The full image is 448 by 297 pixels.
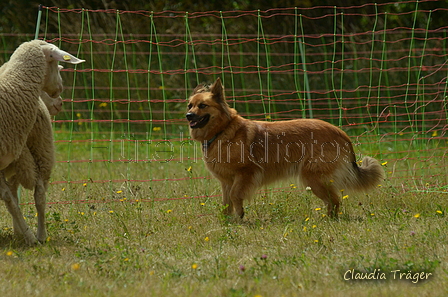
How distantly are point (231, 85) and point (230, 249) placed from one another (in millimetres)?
6527

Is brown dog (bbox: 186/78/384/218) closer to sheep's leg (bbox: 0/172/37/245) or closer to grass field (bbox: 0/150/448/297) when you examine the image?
grass field (bbox: 0/150/448/297)

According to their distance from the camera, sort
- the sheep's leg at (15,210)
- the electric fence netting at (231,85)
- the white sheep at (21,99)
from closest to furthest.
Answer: the white sheep at (21,99) < the sheep's leg at (15,210) < the electric fence netting at (231,85)

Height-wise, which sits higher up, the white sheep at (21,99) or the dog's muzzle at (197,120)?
the white sheep at (21,99)

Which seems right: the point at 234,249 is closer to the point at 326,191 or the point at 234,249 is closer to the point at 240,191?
the point at 240,191

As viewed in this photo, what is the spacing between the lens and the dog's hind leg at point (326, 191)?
553 cm

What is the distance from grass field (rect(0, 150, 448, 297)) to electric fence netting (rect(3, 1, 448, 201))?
1.14 meters

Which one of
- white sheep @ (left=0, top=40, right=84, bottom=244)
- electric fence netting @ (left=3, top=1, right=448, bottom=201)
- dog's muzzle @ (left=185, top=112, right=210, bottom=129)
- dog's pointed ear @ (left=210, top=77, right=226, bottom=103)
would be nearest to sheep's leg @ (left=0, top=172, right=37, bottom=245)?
white sheep @ (left=0, top=40, right=84, bottom=244)

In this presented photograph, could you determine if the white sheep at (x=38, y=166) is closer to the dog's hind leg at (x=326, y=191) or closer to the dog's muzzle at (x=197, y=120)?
the dog's muzzle at (x=197, y=120)

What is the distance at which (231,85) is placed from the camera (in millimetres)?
10680

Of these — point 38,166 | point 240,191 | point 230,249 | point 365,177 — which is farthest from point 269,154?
point 38,166

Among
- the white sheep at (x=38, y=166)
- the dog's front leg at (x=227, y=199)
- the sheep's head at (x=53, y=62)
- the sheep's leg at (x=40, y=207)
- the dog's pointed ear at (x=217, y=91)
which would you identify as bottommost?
the dog's front leg at (x=227, y=199)

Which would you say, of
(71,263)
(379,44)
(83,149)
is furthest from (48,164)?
(379,44)

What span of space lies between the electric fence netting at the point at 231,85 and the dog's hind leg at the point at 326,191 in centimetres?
157

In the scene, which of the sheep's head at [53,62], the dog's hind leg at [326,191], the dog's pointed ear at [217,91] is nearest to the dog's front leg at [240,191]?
the dog's hind leg at [326,191]
